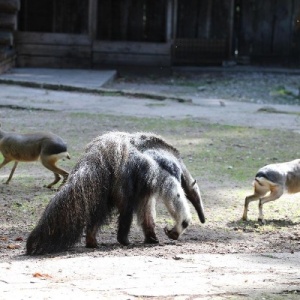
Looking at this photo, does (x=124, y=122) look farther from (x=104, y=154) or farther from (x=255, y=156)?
(x=104, y=154)

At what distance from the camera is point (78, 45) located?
2112 cm

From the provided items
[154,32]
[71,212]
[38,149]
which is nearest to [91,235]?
[71,212]

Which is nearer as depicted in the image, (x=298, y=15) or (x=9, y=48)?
(x=9, y=48)

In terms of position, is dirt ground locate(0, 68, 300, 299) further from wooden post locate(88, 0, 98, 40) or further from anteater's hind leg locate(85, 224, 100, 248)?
wooden post locate(88, 0, 98, 40)

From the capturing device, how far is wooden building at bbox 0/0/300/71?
2108 cm

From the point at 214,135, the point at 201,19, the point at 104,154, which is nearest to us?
the point at 104,154

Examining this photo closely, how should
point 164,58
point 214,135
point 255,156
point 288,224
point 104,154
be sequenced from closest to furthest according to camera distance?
1. point 104,154
2. point 288,224
3. point 255,156
4. point 214,135
5. point 164,58

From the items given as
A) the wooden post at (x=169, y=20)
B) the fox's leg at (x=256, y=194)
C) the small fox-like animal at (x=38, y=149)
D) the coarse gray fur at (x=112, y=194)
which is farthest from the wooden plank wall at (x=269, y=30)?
the coarse gray fur at (x=112, y=194)

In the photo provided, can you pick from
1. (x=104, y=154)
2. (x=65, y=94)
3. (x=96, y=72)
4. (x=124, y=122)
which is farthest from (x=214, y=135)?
(x=96, y=72)

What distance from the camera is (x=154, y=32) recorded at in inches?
901

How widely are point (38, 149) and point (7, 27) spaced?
449 inches

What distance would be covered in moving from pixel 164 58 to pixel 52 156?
12931 mm

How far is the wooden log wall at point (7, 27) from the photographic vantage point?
1922 centimetres

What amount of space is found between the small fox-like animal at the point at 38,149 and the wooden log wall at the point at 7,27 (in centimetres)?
1019
